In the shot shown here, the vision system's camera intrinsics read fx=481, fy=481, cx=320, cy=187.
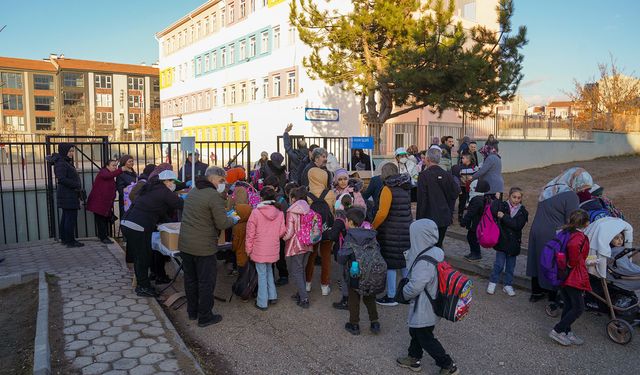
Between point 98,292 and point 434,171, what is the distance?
4929 millimetres

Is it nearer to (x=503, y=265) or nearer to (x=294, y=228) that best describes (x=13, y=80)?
(x=294, y=228)

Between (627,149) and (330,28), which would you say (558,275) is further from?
(627,149)

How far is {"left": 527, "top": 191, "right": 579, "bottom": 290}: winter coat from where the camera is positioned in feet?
19.0

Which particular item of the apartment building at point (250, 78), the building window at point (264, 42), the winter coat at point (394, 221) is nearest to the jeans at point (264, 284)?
the winter coat at point (394, 221)

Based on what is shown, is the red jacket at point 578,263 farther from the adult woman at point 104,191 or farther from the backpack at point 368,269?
the adult woman at point 104,191

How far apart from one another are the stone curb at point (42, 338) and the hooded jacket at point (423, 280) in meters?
3.21

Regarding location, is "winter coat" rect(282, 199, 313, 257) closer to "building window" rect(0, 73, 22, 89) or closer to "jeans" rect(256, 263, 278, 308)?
"jeans" rect(256, 263, 278, 308)

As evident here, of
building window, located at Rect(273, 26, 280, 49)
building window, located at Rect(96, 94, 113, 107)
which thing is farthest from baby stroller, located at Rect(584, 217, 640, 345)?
building window, located at Rect(96, 94, 113, 107)

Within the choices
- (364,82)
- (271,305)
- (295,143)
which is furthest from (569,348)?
(364,82)

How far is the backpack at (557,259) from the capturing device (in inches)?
193

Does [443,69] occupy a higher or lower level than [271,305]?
higher

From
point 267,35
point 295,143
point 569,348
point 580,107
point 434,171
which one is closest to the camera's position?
point 569,348

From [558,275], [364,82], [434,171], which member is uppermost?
[364,82]

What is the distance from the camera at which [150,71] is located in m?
79.7
